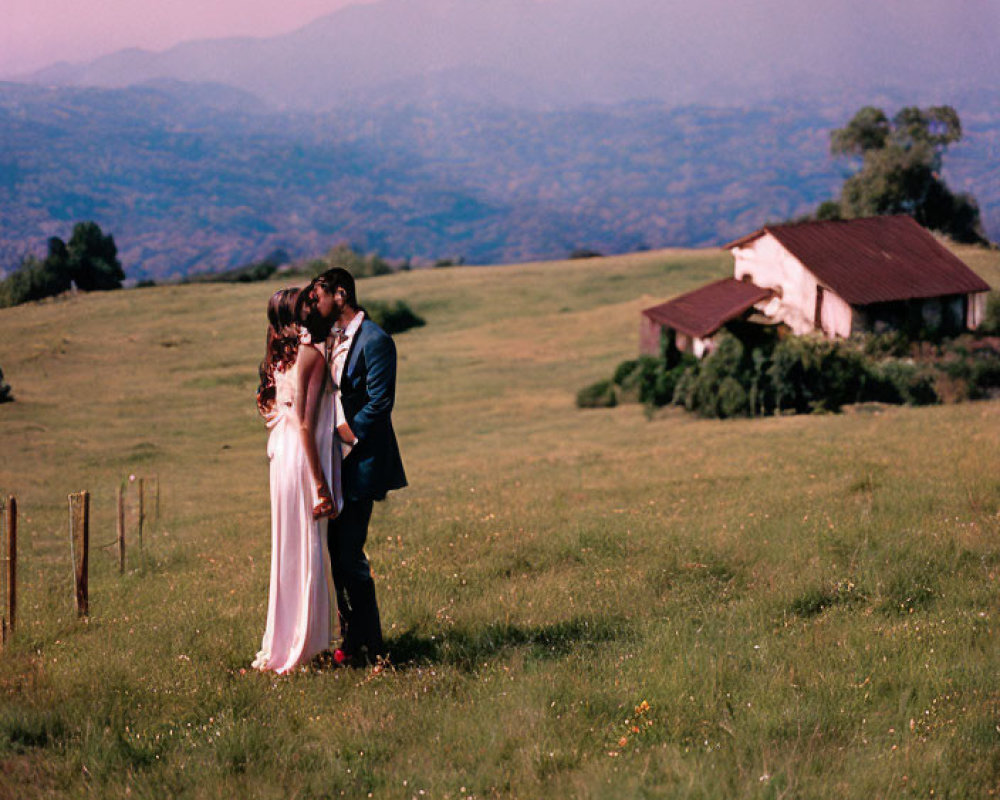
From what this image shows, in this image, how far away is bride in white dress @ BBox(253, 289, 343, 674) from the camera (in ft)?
20.3

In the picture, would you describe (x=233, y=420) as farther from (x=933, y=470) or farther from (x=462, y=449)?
(x=933, y=470)

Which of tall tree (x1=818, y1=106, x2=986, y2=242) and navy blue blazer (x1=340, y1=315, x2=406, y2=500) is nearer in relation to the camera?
navy blue blazer (x1=340, y1=315, x2=406, y2=500)

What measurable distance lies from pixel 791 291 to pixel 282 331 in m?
37.8

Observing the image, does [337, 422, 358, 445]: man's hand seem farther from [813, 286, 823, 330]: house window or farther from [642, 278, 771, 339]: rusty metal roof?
[813, 286, 823, 330]: house window

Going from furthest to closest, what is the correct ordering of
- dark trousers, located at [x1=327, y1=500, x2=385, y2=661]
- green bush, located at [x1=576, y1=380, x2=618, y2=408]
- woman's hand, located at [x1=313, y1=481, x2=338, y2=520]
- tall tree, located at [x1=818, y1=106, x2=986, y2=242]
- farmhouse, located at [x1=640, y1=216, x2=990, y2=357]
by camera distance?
tall tree, located at [x1=818, y1=106, x2=986, y2=242]
farmhouse, located at [x1=640, y1=216, x2=990, y2=357]
green bush, located at [x1=576, y1=380, x2=618, y2=408]
dark trousers, located at [x1=327, y1=500, x2=385, y2=661]
woman's hand, located at [x1=313, y1=481, x2=338, y2=520]

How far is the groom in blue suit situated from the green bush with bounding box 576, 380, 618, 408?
32626 millimetres

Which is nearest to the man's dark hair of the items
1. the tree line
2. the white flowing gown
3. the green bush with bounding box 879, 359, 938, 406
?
the white flowing gown

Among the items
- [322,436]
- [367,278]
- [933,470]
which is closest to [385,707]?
[322,436]

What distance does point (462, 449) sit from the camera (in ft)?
93.6

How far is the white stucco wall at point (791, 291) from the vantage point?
38.9 m

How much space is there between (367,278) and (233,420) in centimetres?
4989

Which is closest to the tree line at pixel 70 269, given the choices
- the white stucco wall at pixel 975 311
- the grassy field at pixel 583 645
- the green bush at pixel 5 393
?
the green bush at pixel 5 393

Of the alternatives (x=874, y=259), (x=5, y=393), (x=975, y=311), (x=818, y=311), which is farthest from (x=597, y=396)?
(x=5, y=393)

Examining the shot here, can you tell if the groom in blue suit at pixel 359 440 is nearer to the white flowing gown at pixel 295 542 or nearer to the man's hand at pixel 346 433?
the man's hand at pixel 346 433
